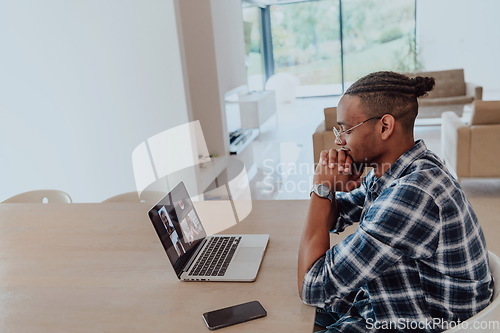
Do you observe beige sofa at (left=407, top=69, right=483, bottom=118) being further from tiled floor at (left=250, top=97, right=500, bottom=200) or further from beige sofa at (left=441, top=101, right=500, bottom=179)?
beige sofa at (left=441, top=101, right=500, bottom=179)

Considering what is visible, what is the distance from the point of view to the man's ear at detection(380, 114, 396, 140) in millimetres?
1185

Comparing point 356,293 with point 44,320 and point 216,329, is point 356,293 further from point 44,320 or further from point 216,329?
point 44,320

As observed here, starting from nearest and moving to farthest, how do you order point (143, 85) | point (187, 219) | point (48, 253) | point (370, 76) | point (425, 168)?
point (425, 168) < point (370, 76) < point (187, 219) < point (48, 253) < point (143, 85)

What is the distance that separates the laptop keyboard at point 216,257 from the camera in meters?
1.38

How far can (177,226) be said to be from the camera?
1.45m

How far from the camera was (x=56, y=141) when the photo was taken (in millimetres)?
3861

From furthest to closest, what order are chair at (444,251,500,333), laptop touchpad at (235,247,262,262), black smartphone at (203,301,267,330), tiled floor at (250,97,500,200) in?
Result: tiled floor at (250,97,500,200), laptop touchpad at (235,247,262,262), black smartphone at (203,301,267,330), chair at (444,251,500,333)

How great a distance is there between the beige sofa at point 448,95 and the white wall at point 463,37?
2.94m

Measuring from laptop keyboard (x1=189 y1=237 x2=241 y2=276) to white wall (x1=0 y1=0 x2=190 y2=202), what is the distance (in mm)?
2240

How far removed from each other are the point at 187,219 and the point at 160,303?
34 cm

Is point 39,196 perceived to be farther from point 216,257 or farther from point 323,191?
point 323,191

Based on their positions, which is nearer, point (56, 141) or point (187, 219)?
point (187, 219)

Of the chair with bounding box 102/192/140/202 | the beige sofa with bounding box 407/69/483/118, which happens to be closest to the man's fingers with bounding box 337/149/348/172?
the chair with bounding box 102/192/140/202

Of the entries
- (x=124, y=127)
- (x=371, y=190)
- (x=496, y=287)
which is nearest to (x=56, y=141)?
(x=124, y=127)
